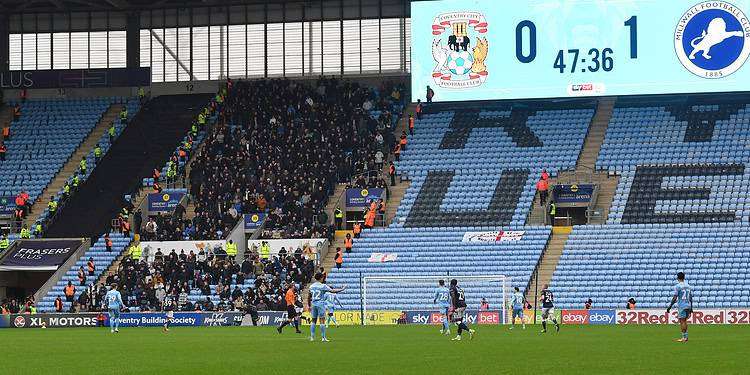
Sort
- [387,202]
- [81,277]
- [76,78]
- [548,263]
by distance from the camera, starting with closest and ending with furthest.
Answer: [548,263] < [81,277] < [387,202] < [76,78]

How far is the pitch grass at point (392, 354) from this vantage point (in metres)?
22.9

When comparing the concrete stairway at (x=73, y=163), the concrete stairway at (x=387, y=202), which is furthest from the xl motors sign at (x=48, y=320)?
the concrete stairway at (x=73, y=163)

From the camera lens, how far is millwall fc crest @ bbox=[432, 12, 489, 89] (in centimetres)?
6588

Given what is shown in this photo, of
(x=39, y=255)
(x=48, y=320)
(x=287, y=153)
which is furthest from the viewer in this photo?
(x=287, y=153)

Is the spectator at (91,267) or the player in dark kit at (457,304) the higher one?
the spectator at (91,267)

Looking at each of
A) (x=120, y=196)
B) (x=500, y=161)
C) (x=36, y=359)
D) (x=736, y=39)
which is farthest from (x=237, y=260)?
(x=36, y=359)

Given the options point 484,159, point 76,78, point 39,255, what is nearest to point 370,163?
point 484,159

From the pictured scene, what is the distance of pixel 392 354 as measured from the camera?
27953mm

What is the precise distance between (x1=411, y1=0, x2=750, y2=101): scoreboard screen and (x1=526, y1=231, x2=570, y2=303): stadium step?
29.8 ft

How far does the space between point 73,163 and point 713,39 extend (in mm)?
34052

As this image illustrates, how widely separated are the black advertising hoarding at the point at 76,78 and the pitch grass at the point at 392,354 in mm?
36635

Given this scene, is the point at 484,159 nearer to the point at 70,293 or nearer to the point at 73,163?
the point at 70,293

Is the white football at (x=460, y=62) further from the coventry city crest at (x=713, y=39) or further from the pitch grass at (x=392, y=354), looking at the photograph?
the pitch grass at (x=392, y=354)

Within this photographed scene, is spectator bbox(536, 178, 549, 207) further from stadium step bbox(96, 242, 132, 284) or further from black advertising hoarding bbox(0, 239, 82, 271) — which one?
black advertising hoarding bbox(0, 239, 82, 271)
